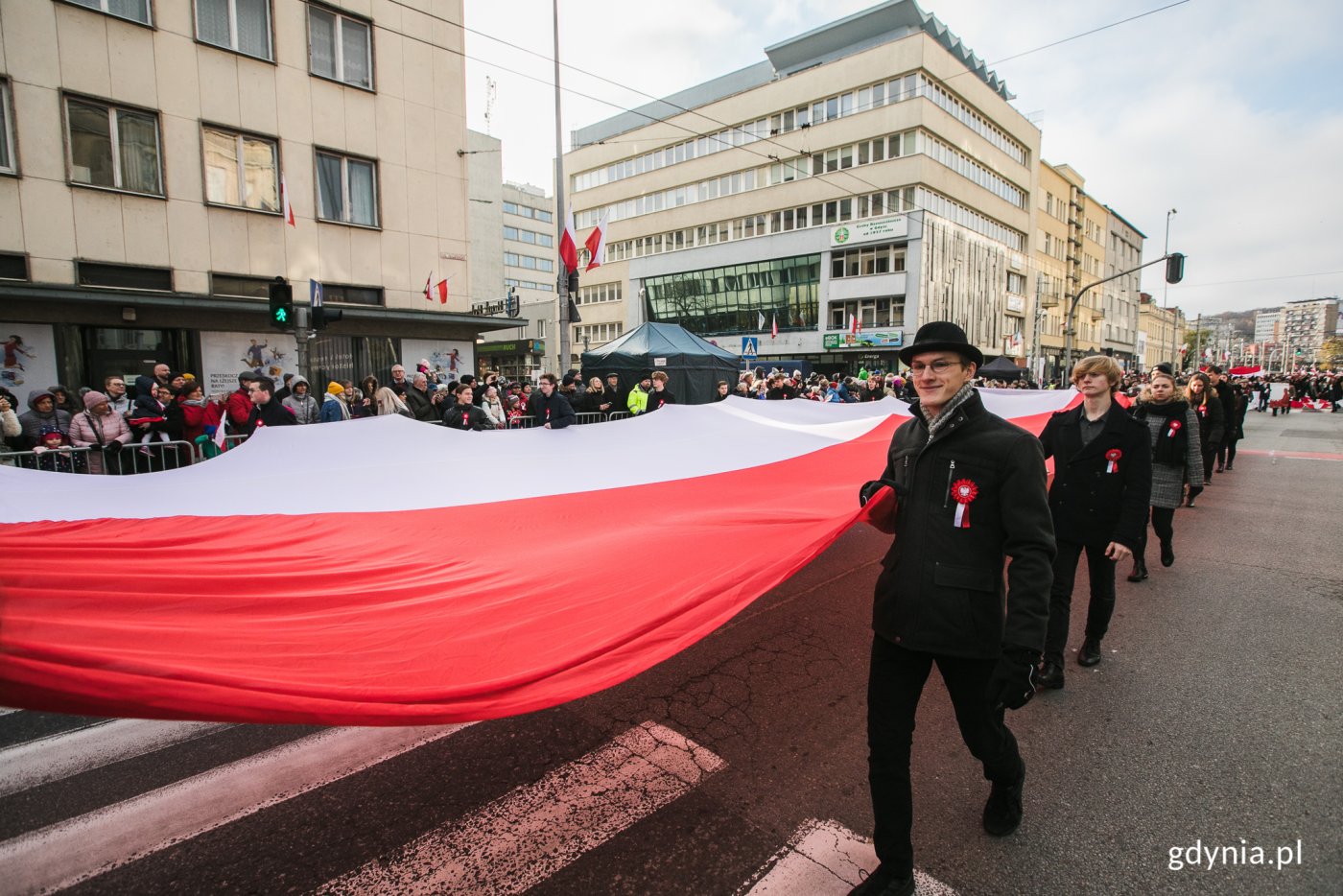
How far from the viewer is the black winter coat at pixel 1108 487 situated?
4273 mm

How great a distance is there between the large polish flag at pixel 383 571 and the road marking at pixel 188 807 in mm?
1050

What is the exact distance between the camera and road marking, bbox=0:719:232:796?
11.3 ft

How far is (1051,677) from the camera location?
4.31 meters

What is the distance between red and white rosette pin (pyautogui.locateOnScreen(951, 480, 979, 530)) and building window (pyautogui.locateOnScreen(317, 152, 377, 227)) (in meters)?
18.8

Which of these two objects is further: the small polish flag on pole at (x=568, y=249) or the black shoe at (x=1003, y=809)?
the small polish flag on pole at (x=568, y=249)

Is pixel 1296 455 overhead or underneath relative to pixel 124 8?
underneath

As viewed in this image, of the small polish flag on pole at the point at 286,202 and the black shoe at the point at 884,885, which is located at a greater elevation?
the small polish flag on pole at the point at 286,202

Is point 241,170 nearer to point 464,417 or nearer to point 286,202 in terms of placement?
point 286,202

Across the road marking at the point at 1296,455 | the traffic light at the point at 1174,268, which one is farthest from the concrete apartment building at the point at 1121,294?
the road marking at the point at 1296,455

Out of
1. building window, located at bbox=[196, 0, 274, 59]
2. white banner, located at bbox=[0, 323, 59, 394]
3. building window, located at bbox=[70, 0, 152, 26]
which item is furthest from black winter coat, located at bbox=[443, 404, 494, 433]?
building window, located at bbox=[70, 0, 152, 26]

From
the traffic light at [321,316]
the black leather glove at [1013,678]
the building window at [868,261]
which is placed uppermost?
the building window at [868,261]

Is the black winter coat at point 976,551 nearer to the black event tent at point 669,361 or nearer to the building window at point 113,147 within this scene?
the black event tent at point 669,361

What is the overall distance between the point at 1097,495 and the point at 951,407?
2393 millimetres

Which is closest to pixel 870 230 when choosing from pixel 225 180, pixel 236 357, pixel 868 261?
pixel 868 261
